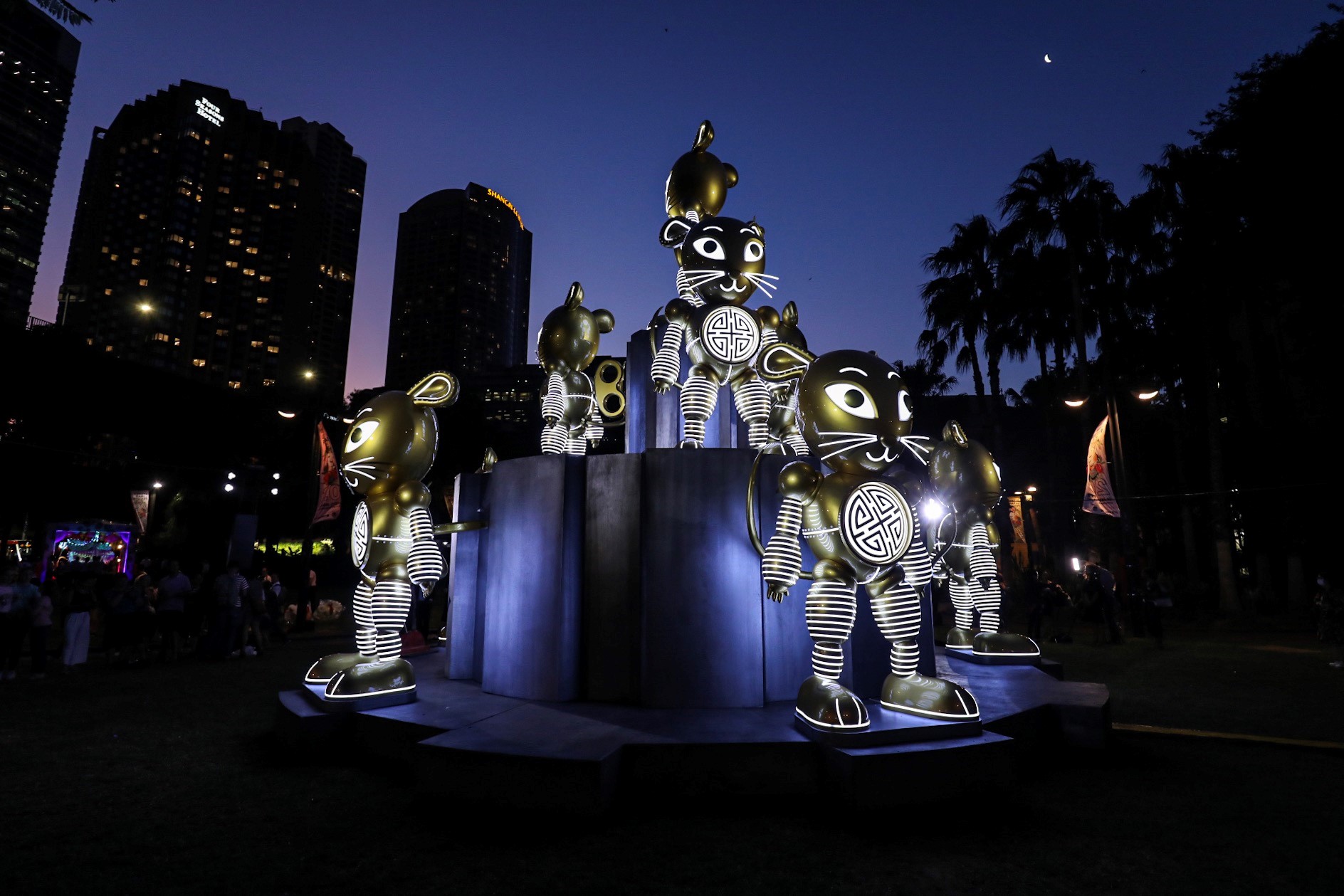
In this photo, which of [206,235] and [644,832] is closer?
[644,832]

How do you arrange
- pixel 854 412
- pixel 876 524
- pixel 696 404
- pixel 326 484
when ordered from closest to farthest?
pixel 876 524, pixel 854 412, pixel 696 404, pixel 326 484

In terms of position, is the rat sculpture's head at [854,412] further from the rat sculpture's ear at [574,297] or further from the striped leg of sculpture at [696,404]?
the rat sculpture's ear at [574,297]

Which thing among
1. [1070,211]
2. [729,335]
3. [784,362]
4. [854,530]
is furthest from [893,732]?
[1070,211]

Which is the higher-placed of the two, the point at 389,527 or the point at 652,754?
the point at 389,527

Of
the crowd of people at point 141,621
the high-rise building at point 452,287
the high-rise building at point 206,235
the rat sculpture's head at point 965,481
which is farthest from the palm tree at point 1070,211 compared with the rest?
the high-rise building at point 452,287

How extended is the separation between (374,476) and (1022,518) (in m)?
25.7

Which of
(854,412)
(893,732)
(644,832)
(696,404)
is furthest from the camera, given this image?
(696,404)

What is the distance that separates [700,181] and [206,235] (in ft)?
304

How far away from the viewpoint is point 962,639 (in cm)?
790

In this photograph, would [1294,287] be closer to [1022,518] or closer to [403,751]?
[1022,518]

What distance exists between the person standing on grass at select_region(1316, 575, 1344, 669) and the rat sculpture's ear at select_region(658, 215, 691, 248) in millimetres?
11270

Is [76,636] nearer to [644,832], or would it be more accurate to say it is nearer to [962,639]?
[644,832]

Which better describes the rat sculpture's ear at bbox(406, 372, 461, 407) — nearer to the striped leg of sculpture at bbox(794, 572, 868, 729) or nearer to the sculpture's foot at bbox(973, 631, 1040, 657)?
the striped leg of sculpture at bbox(794, 572, 868, 729)

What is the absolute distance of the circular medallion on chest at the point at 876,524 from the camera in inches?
180
